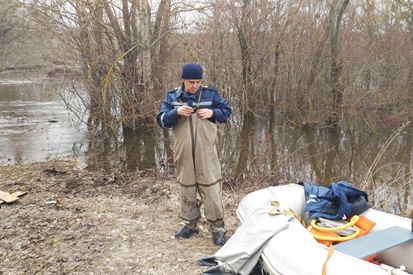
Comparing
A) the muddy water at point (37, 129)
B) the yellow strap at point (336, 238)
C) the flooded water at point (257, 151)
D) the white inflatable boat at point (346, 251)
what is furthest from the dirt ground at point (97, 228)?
the muddy water at point (37, 129)

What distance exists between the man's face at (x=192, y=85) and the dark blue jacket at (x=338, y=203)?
1446 mm

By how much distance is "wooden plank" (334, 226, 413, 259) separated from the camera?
2373 mm

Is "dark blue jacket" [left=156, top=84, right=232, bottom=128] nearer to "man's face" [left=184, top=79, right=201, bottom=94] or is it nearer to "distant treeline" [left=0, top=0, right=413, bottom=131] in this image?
"man's face" [left=184, top=79, right=201, bottom=94]

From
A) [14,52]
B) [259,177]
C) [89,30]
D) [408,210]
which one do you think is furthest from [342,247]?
[14,52]

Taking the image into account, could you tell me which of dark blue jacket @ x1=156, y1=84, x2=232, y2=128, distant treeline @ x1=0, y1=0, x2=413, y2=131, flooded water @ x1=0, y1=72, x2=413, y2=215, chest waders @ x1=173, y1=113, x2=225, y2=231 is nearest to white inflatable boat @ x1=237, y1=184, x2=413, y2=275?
chest waders @ x1=173, y1=113, x2=225, y2=231

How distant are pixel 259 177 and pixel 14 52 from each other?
66.1 ft

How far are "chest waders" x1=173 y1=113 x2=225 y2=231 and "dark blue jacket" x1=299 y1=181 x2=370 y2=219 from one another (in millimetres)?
862

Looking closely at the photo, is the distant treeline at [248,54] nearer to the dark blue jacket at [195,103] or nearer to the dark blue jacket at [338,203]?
the dark blue jacket at [195,103]

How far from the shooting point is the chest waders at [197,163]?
124 inches

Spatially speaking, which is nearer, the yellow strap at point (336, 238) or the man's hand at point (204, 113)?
the yellow strap at point (336, 238)

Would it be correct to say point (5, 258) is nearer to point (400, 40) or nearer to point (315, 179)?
point (315, 179)

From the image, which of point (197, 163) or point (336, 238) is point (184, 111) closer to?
point (197, 163)

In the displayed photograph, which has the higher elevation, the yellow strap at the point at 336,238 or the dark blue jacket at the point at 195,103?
the dark blue jacket at the point at 195,103

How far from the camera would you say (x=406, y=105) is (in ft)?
37.2
